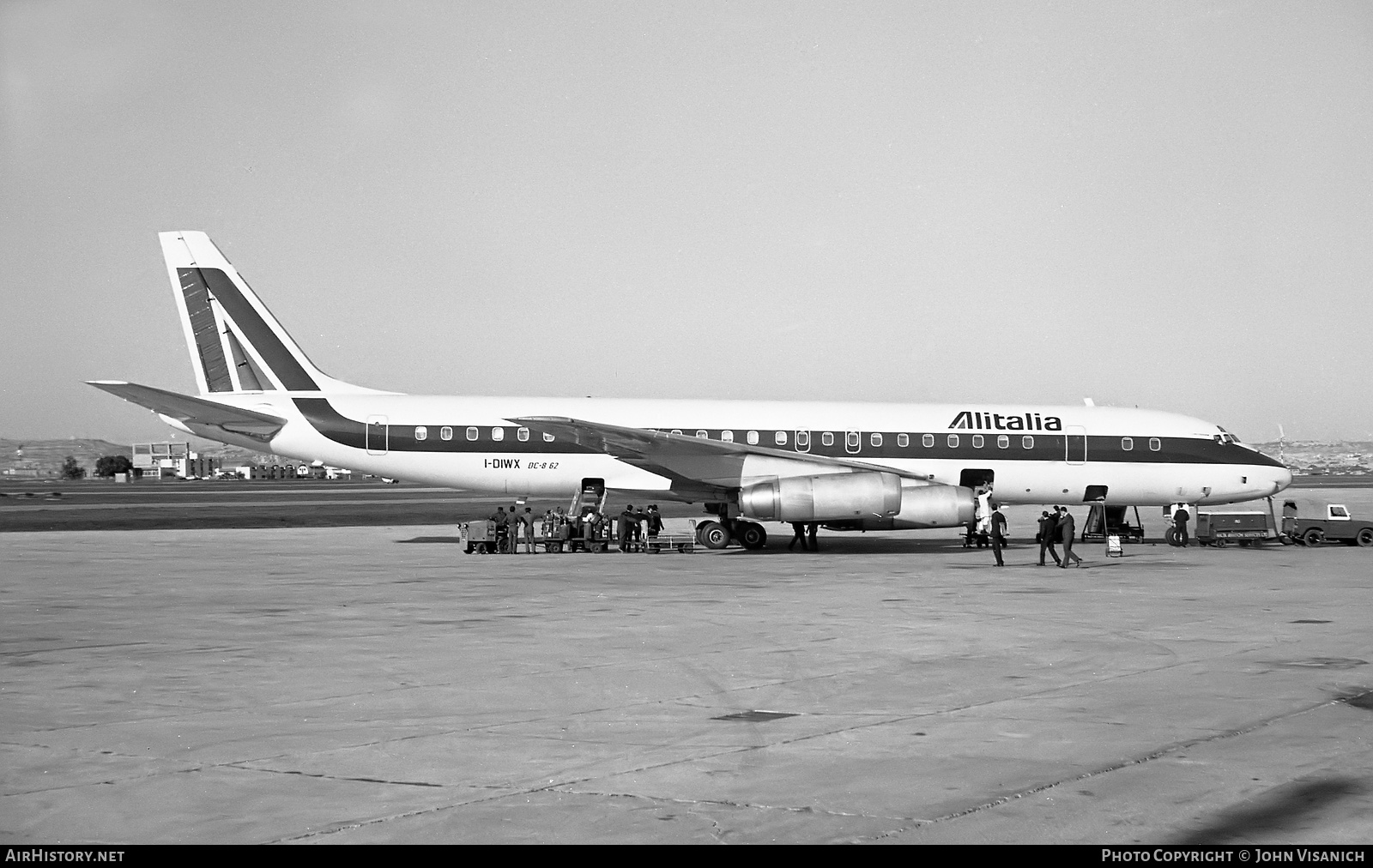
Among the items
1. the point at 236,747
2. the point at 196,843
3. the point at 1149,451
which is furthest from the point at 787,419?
the point at 196,843

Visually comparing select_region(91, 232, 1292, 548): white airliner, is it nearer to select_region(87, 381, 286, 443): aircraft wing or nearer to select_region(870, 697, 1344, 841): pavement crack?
select_region(87, 381, 286, 443): aircraft wing

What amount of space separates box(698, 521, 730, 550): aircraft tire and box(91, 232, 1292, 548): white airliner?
48mm

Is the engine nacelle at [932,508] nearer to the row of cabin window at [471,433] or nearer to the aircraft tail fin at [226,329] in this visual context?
the row of cabin window at [471,433]

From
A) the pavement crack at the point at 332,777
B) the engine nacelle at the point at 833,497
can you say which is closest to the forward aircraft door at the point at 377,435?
the engine nacelle at the point at 833,497

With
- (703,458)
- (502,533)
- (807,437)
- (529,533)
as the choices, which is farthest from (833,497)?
(502,533)

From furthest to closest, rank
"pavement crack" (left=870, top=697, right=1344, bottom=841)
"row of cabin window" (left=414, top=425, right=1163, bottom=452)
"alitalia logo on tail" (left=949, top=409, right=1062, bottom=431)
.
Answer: "alitalia logo on tail" (left=949, top=409, right=1062, bottom=431) < "row of cabin window" (left=414, top=425, right=1163, bottom=452) < "pavement crack" (left=870, top=697, right=1344, bottom=841)

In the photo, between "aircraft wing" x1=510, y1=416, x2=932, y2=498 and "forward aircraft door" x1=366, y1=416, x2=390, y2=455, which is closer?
"aircraft wing" x1=510, y1=416, x2=932, y2=498

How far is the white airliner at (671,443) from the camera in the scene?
1152 inches

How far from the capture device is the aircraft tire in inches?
1184

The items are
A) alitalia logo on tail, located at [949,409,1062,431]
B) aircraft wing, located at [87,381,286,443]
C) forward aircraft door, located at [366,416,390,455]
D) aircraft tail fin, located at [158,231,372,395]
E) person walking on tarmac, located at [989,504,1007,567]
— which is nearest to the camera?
person walking on tarmac, located at [989,504,1007,567]

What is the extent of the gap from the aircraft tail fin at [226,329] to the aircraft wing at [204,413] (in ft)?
4.29

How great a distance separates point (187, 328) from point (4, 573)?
36.1ft

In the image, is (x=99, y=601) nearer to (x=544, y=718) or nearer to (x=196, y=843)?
(x=544, y=718)

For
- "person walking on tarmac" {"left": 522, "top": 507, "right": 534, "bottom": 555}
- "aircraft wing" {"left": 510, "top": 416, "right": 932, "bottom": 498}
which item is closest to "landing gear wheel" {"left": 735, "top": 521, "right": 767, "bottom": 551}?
"aircraft wing" {"left": 510, "top": 416, "right": 932, "bottom": 498}
